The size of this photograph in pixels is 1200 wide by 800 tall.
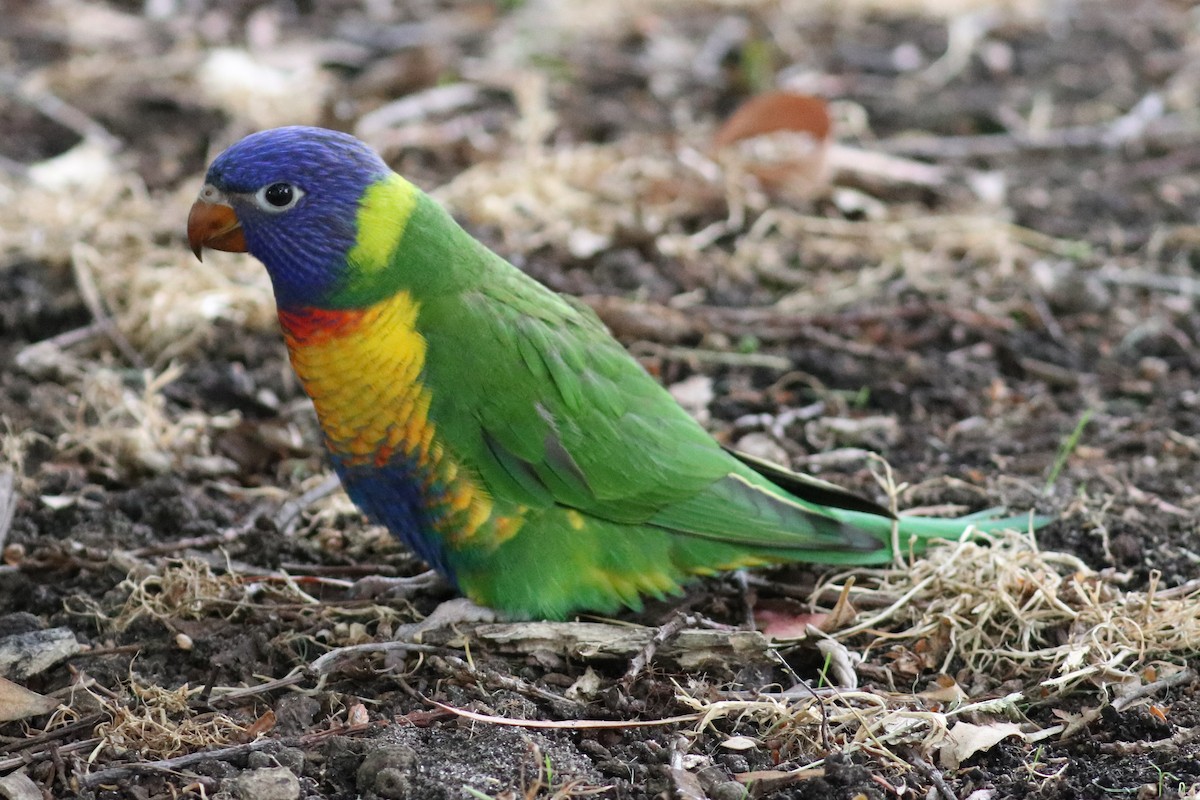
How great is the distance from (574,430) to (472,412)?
283 millimetres

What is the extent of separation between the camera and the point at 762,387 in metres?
4.91

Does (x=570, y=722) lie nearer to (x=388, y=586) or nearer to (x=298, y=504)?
(x=388, y=586)

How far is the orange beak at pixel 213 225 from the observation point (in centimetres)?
341

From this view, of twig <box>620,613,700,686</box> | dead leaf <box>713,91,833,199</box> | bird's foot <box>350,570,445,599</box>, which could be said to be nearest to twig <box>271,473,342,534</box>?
bird's foot <box>350,570,445,599</box>

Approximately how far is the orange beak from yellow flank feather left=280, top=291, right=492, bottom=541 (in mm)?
274

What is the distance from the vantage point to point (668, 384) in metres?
4.92

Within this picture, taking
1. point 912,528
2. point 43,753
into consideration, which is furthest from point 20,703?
point 912,528

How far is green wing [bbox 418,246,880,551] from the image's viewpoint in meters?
3.38

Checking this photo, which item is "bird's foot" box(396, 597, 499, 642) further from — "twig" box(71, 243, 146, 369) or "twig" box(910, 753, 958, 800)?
"twig" box(71, 243, 146, 369)

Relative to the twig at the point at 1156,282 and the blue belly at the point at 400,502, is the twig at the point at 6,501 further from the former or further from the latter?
the twig at the point at 1156,282

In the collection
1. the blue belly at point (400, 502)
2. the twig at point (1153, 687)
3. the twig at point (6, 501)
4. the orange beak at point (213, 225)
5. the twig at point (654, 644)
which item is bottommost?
the twig at point (1153, 687)

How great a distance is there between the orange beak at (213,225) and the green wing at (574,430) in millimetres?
549

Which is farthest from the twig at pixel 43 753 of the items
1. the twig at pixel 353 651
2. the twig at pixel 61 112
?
the twig at pixel 61 112

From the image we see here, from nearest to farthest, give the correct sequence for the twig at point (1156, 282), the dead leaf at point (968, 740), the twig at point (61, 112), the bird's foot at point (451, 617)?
the dead leaf at point (968, 740) < the bird's foot at point (451, 617) < the twig at point (1156, 282) < the twig at point (61, 112)
